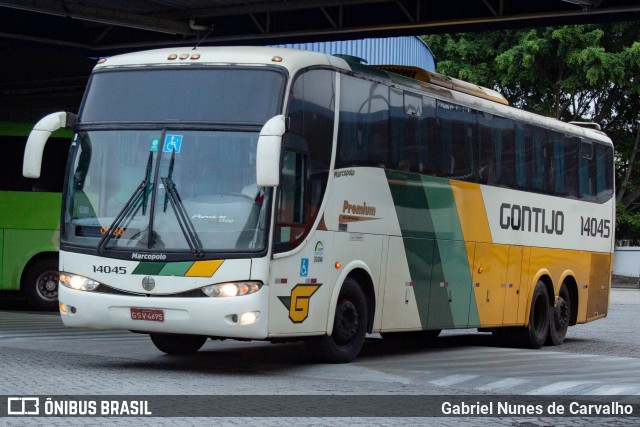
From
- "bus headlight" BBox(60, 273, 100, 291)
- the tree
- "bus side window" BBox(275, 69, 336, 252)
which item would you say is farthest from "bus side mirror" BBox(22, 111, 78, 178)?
the tree

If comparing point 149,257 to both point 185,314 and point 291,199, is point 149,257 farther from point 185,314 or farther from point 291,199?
point 291,199

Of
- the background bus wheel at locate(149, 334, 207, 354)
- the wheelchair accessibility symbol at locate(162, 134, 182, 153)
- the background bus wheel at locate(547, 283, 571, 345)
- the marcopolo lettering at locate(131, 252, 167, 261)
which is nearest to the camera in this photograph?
the marcopolo lettering at locate(131, 252, 167, 261)

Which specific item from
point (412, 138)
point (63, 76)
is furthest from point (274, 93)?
point (63, 76)

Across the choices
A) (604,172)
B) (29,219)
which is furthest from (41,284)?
(604,172)

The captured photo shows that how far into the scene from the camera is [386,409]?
1022 cm

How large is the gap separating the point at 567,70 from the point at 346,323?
35.4 meters

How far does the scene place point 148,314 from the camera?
1255cm

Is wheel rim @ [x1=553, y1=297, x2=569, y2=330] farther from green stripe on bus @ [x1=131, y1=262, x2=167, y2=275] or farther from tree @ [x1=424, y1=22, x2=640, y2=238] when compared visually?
tree @ [x1=424, y1=22, x2=640, y2=238]

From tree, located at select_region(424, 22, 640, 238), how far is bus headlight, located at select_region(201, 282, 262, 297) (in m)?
35.2

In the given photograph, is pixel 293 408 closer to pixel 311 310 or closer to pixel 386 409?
pixel 386 409

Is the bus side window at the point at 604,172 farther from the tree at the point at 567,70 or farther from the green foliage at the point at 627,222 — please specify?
the green foliage at the point at 627,222

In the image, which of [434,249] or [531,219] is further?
[531,219]

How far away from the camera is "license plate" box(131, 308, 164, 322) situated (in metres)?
12.5

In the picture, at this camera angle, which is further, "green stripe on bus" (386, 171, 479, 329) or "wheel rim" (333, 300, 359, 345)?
"green stripe on bus" (386, 171, 479, 329)
